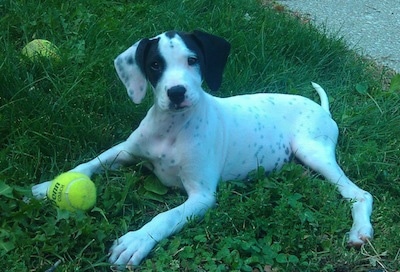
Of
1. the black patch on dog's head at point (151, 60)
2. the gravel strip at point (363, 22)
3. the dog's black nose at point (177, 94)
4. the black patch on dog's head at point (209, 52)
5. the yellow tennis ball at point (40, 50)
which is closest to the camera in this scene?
the dog's black nose at point (177, 94)

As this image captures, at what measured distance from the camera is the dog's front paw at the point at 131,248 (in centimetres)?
331

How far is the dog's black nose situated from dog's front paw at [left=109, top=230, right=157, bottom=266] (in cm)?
68

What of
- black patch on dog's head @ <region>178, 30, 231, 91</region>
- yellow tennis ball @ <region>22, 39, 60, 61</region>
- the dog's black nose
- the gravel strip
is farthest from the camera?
the gravel strip

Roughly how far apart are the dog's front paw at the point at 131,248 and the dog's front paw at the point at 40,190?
1.82 ft

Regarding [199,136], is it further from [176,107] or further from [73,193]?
[73,193]

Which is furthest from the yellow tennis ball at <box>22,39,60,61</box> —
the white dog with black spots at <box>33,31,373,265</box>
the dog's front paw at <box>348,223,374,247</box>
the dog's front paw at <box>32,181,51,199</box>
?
the dog's front paw at <box>348,223,374,247</box>

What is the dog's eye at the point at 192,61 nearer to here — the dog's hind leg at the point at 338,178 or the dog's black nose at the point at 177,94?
the dog's black nose at the point at 177,94

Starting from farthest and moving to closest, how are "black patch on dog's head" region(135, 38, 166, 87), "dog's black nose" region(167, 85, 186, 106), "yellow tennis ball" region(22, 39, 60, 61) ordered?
"yellow tennis ball" region(22, 39, 60, 61) < "black patch on dog's head" region(135, 38, 166, 87) < "dog's black nose" region(167, 85, 186, 106)

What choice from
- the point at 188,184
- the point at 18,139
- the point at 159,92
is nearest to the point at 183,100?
the point at 159,92

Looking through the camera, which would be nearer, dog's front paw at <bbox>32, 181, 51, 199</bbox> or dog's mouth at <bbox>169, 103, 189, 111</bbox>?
dog's mouth at <bbox>169, 103, 189, 111</bbox>

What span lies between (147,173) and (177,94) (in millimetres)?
731

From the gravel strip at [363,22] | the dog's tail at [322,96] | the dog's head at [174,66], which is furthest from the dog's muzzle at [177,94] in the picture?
the gravel strip at [363,22]

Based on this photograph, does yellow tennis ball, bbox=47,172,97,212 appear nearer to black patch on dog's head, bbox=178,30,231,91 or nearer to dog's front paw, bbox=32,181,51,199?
dog's front paw, bbox=32,181,51,199

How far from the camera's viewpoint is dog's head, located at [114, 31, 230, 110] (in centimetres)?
356
